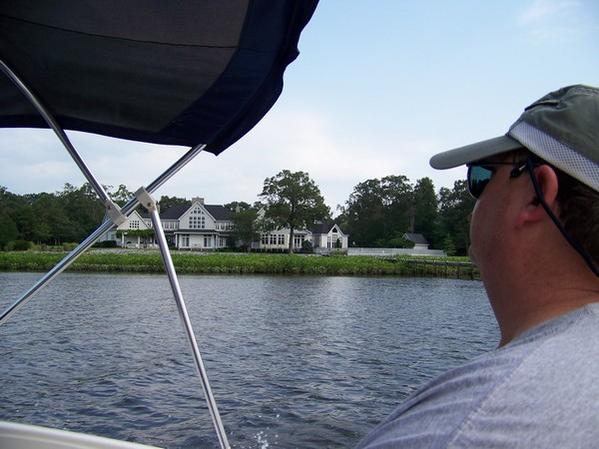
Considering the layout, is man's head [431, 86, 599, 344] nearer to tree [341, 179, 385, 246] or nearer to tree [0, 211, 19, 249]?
tree [0, 211, 19, 249]

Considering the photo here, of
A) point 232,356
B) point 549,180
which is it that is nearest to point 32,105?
point 549,180

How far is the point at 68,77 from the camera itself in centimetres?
243

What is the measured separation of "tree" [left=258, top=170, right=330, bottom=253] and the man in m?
75.4

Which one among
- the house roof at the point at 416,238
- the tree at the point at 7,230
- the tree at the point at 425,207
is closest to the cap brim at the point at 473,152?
the tree at the point at 7,230

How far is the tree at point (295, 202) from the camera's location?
76.5 meters

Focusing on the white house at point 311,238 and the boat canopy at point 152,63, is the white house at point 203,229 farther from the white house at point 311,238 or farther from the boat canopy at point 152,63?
the boat canopy at point 152,63

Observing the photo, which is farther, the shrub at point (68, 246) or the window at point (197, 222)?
the window at point (197, 222)

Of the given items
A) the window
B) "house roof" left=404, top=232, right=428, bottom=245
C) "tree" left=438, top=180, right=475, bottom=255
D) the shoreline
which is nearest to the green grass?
the shoreline

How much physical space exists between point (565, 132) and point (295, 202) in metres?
76.9

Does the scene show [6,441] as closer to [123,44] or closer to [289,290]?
[123,44]

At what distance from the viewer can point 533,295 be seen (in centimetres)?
94

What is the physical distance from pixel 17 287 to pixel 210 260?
65.1 ft

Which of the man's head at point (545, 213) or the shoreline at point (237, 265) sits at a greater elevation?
the man's head at point (545, 213)

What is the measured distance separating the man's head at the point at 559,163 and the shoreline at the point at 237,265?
43290 mm
